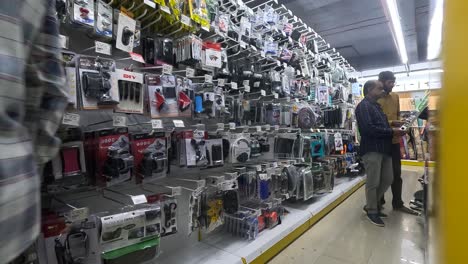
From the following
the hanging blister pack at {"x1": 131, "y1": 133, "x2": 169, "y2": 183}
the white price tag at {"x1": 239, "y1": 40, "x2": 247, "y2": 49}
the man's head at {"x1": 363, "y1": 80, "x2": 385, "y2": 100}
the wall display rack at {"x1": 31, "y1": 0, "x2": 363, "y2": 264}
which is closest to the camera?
the wall display rack at {"x1": 31, "y1": 0, "x2": 363, "y2": 264}

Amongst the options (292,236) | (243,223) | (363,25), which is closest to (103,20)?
(243,223)

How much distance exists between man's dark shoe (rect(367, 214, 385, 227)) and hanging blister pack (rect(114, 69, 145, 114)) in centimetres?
286

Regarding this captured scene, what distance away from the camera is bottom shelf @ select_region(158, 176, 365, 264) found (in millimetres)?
1901

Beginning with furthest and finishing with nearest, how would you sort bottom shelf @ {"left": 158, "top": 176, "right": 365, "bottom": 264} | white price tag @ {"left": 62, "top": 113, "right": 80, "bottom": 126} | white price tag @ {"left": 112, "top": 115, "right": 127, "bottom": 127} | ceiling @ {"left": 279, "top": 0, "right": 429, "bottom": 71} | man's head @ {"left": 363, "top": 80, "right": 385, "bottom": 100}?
ceiling @ {"left": 279, "top": 0, "right": 429, "bottom": 71}
man's head @ {"left": 363, "top": 80, "right": 385, "bottom": 100}
bottom shelf @ {"left": 158, "top": 176, "right": 365, "bottom": 264}
white price tag @ {"left": 112, "top": 115, "right": 127, "bottom": 127}
white price tag @ {"left": 62, "top": 113, "right": 80, "bottom": 126}

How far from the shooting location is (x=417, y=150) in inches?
290

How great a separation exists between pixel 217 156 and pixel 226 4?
1.55 metres

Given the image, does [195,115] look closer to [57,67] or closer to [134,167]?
[134,167]

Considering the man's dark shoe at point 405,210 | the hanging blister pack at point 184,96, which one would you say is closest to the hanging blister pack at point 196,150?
the hanging blister pack at point 184,96

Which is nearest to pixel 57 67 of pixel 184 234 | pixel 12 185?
pixel 12 185

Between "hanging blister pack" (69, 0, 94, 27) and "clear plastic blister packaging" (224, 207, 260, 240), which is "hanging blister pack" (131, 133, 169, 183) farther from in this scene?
"clear plastic blister packaging" (224, 207, 260, 240)

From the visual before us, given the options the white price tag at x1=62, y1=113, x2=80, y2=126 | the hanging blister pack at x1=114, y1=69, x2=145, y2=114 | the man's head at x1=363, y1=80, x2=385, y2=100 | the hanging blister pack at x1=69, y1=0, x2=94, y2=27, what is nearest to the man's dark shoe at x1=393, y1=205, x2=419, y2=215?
the man's head at x1=363, y1=80, x2=385, y2=100

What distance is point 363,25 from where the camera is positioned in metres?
6.34

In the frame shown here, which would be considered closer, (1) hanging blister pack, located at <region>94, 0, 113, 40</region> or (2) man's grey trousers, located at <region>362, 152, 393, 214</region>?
(1) hanging blister pack, located at <region>94, 0, 113, 40</region>

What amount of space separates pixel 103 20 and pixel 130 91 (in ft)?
1.37
